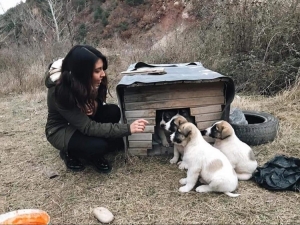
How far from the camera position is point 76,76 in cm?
311

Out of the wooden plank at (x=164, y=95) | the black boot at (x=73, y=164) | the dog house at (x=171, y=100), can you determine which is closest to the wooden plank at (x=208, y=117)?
the dog house at (x=171, y=100)

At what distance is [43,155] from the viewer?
14.1 feet

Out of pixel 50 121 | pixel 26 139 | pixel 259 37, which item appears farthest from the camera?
pixel 259 37

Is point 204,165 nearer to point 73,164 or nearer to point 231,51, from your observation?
point 73,164

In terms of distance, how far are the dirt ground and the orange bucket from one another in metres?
0.32

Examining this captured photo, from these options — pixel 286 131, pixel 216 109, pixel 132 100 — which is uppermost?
pixel 132 100

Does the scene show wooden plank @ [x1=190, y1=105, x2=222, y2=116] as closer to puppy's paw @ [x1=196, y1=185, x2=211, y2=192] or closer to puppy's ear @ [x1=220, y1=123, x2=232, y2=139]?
puppy's ear @ [x1=220, y1=123, x2=232, y2=139]

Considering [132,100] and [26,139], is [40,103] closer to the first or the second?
[26,139]

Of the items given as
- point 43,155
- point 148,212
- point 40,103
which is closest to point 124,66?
point 40,103

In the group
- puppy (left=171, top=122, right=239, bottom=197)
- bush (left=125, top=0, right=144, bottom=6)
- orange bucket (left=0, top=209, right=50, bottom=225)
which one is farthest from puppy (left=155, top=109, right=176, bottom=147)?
bush (left=125, top=0, right=144, bottom=6)

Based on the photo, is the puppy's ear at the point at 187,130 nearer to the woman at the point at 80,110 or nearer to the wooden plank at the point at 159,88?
the woman at the point at 80,110

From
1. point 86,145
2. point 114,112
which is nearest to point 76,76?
point 86,145

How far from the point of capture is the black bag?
10.2 feet

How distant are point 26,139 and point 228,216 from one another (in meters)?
3.38
